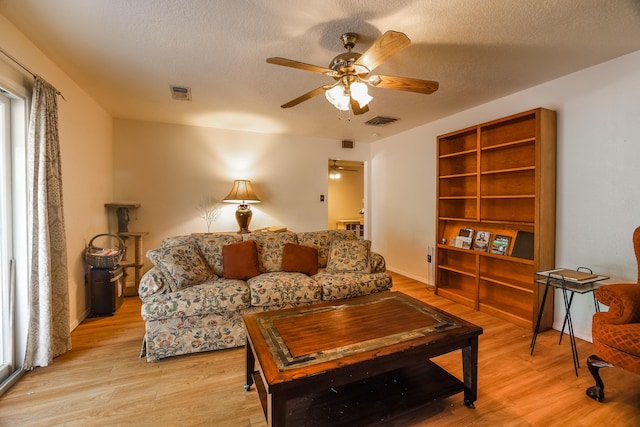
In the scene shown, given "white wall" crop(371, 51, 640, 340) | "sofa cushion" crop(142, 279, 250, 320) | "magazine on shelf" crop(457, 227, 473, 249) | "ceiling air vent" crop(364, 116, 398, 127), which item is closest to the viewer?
"sofa cushion" crop(142, 279, 250, 320)

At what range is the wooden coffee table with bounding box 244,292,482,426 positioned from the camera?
1281mm

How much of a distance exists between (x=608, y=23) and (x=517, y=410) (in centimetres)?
254

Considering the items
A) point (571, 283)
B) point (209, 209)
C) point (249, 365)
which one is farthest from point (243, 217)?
point (571, 283)

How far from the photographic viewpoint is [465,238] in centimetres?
355

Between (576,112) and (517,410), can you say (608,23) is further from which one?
(517,410)

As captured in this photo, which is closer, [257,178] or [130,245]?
[130,245]

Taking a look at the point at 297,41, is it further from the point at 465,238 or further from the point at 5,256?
the point at 465,238

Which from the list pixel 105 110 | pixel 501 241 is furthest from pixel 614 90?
pixel 105 110

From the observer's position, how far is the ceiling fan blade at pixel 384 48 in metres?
1.49

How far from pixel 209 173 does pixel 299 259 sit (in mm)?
2345

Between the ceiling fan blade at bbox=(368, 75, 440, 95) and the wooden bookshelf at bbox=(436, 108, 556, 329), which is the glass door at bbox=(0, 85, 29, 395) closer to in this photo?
the ceiling fan blade at bbox=(368, 75, 440, 95)

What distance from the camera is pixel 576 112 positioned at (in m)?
2.59

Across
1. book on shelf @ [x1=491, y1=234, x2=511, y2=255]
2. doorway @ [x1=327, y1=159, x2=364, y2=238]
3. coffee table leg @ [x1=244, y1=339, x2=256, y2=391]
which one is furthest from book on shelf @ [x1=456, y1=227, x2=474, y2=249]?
doorway @ [x1=327, y1=159, x2=364, y2=238]

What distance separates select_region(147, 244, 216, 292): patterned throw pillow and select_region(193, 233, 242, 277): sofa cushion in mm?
129
